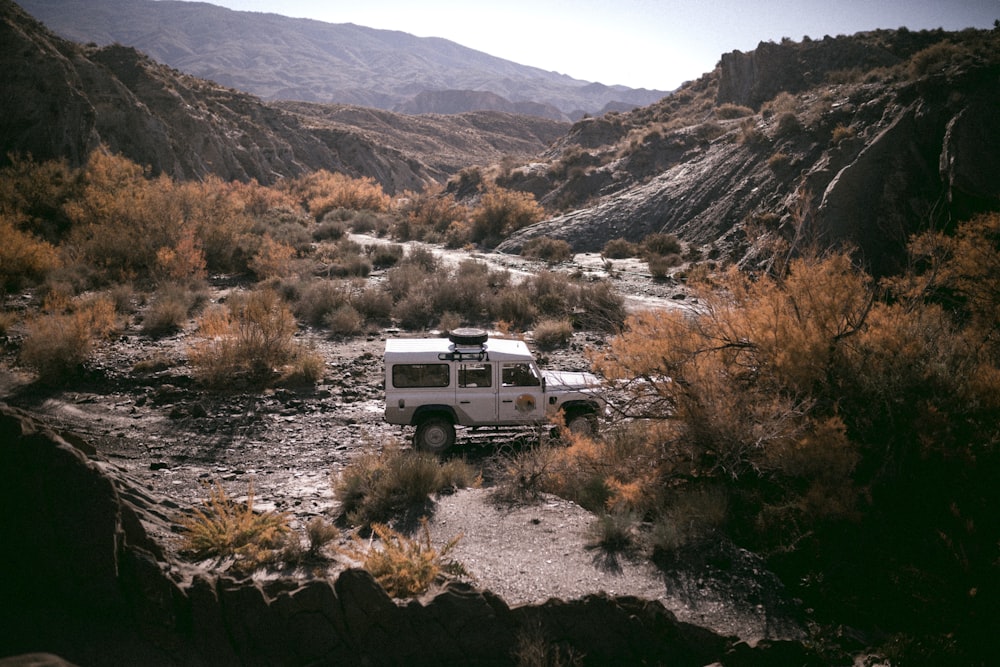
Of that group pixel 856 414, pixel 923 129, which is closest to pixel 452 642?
pixel 856 414

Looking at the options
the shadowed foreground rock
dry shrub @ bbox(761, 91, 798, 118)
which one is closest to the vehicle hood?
the shadowed foreground rock

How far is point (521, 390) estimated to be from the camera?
9.77m

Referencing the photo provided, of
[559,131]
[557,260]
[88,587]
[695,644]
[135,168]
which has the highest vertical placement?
[559,131]

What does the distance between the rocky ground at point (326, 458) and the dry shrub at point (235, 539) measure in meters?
0.31

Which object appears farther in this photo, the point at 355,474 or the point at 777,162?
the point at 777,162

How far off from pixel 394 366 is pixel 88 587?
6157mm

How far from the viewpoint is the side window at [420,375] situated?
966 centimetres

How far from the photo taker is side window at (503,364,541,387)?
9.77m

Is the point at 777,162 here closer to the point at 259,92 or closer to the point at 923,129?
the point at 923,129

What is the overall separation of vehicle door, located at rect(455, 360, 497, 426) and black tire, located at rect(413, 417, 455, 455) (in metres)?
0.30

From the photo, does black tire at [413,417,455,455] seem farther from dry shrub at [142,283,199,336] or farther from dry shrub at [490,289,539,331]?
dry shrub at [142,283,199,336]

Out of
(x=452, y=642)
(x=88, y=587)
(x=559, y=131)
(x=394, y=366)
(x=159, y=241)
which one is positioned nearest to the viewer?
(x=88, y=587)

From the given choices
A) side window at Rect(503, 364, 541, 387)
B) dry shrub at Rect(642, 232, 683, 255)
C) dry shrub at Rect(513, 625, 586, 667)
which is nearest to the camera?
dry shrub at Rect(513, 625, 586, 667)

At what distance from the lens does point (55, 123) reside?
2752 centimetres
